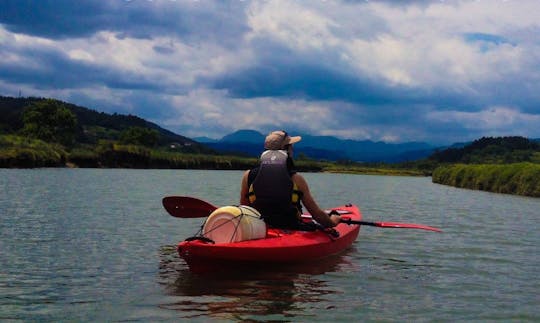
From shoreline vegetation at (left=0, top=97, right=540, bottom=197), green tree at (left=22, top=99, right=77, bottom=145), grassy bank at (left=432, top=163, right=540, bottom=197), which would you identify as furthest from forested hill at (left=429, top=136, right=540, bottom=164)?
green tree at (left=22, top=99, right=77, bottom=145)

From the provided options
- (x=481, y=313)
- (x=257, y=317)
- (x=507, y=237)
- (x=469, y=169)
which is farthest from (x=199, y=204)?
(x=469, y=169)

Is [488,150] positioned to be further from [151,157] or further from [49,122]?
[49,122]

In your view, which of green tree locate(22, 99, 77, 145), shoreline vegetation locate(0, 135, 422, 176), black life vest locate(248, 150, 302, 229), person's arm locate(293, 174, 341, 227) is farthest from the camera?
green tree locate(22, 99, 77, 145)

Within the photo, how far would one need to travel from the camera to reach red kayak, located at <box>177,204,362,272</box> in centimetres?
919

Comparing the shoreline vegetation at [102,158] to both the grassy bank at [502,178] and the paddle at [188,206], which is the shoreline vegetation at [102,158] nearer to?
the grassy bank at [502,178]

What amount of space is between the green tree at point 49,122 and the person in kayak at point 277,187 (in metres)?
98.7

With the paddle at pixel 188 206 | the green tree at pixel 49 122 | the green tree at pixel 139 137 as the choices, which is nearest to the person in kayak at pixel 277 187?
the paddle at pixel 188 206

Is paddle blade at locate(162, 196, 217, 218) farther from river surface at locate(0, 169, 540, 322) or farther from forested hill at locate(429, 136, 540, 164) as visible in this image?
forested hill at locate(429, 136, 540, 164)

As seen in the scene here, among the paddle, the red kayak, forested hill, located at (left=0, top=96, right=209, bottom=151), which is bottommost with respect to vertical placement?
the red kayak

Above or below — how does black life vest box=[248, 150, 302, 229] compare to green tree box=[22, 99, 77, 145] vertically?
below

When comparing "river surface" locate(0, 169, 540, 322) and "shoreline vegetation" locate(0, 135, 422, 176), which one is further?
"shoreline vegetation" locate(0, 135, 422, 176)

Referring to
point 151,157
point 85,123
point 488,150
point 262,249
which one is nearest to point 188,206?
point 262,249

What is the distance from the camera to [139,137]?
12456 cm

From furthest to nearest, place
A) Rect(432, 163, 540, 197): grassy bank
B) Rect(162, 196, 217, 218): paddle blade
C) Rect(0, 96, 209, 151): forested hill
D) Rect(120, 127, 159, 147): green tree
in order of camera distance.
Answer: Rect(0, 96, 209, 151): forested hill < Rect(120, 127, 159, 147): green tree < Rect(432, 163, 540, 197): grassy bank < Rect(162, 196, 217, 218): paddle blade
